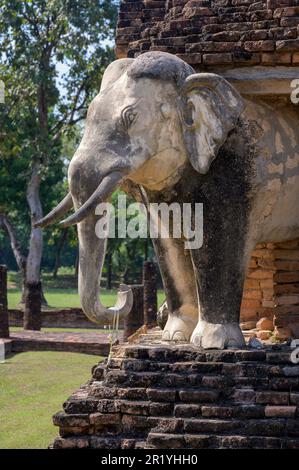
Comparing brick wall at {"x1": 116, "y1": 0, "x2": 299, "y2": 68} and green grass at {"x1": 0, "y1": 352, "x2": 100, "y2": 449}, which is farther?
green grass at {"x1": 0, "y1": 352, "x2": 100, "y2": 449}

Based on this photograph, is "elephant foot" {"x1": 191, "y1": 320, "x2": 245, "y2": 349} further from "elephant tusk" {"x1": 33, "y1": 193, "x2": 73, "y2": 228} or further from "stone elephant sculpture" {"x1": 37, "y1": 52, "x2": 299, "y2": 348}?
"elephant tusk" {"x1": 33, "y1": 193, "x2": 73, "y2": 228}

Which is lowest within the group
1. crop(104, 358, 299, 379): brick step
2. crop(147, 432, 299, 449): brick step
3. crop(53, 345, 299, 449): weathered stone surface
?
crop(147, 432, 299, 449): brick step

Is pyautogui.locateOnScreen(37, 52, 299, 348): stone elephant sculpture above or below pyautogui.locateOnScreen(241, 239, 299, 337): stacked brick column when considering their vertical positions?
above

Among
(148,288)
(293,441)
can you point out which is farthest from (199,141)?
(148,288)

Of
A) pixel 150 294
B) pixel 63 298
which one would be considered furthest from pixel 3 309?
pixel 63 298

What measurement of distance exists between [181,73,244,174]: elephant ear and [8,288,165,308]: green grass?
17547 mm

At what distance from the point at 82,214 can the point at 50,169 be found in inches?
748

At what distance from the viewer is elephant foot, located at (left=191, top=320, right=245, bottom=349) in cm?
615

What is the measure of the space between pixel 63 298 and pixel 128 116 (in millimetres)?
24969

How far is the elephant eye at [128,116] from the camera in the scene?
6086mm

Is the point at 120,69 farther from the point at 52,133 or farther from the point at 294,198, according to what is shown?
the point at 52,133

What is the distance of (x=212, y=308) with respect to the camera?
247 inches

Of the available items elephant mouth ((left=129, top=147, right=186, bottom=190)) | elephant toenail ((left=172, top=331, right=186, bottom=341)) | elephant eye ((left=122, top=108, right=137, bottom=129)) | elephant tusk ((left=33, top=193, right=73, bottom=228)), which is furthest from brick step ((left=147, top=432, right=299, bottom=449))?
elephant eye ((left=122, top=108, right=137, bottom=129))

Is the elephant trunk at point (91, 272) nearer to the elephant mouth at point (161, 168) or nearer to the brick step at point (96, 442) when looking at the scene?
the elephant mouth at point (161, 168)
